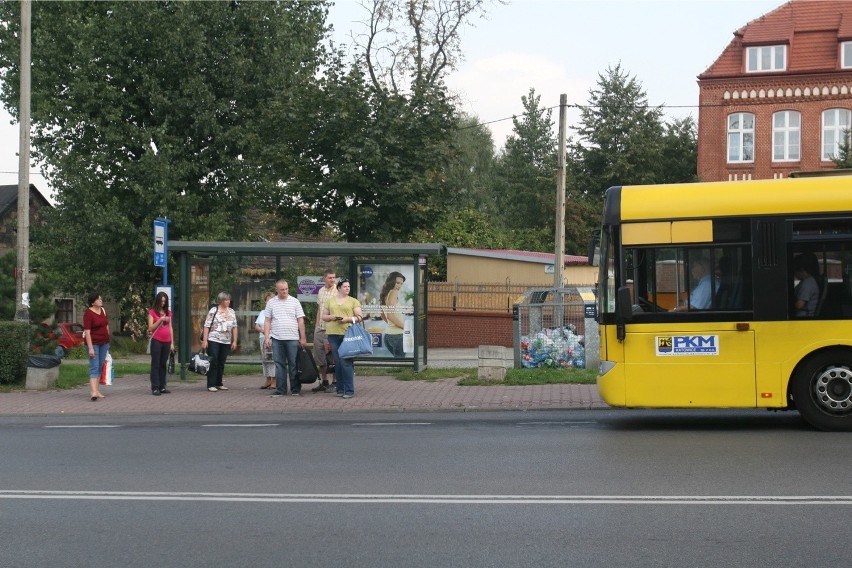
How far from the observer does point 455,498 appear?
7949mm

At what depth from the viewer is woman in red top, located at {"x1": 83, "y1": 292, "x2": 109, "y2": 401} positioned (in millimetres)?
16719

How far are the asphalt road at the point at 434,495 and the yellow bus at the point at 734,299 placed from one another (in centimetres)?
53

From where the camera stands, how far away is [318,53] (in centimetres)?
3512

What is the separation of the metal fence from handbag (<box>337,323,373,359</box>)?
15.0 metres

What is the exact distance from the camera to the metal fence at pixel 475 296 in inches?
1208

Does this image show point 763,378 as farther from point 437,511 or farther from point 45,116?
point 45,116

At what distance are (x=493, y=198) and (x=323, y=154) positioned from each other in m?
50.4

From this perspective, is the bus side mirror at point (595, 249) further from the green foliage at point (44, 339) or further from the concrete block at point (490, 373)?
the green foliage at point (44, 339)

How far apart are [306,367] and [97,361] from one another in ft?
11.1

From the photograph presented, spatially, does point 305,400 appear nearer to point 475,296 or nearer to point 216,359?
point 216,359

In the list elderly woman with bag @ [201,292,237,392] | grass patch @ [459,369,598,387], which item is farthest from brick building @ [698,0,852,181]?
elderly woman with bag @ [201,292,237,392]

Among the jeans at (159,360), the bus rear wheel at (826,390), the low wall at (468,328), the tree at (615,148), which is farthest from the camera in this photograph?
the tree at (615,148)

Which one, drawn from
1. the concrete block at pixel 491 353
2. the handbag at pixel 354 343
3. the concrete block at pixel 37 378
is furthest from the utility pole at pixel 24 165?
the concrete block at pixel 491 353

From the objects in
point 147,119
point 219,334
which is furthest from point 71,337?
point 219,334
